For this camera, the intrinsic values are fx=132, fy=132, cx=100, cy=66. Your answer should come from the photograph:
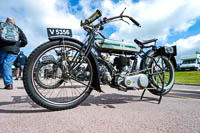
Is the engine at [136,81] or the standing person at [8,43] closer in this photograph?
the engine at [136,81]

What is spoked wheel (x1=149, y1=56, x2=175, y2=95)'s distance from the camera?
2.61 m

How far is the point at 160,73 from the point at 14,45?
370 centimetres

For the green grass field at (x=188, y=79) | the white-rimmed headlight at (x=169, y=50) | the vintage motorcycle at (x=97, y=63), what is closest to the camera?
the vintage motorcycle at (x=97, y=63)

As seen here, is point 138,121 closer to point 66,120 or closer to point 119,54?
point 66,120

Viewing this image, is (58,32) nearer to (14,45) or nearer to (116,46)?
(116,46)

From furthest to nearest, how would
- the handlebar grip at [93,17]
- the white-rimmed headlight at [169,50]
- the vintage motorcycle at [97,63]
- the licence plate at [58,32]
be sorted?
the white-rimmed headlight at [169,50], the handlebar grip at [93,17], the licence plate at [58,32], the vintage motorcycle at [97,63]

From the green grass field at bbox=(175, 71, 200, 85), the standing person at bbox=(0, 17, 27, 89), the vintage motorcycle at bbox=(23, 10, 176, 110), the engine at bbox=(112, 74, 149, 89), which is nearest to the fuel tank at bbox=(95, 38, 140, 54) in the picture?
the vintage motorcycle at bbox=(23, 10, 176, 110)

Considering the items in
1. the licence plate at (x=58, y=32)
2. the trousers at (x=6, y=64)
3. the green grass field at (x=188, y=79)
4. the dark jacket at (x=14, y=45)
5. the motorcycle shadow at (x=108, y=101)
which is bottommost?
the motorcycle shadow at (x=108, y=101)

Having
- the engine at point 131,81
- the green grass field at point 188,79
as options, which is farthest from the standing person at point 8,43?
the green grass field at point 188,79

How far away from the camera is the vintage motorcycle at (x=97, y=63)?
1.66 metres

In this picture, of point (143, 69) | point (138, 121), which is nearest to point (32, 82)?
point (138, 121)

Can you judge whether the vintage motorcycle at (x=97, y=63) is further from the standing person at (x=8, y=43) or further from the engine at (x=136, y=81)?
the standing person at (x=8, y=43)

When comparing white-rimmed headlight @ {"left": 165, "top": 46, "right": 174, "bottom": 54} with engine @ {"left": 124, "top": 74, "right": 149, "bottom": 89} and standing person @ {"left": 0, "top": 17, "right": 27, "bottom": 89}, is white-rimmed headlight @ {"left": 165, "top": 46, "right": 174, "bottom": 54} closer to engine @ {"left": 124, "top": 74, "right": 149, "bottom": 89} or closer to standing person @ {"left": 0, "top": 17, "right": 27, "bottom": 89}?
engine @ {"left": 124, "top": 74, "right": 149, "bottom": 89}

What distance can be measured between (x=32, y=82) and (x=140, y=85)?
168cm
